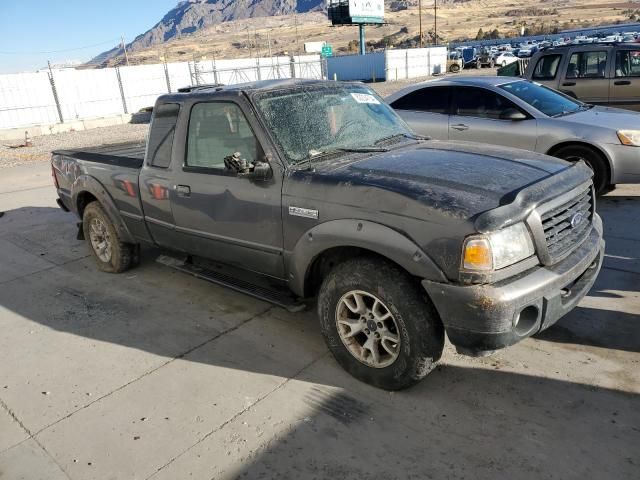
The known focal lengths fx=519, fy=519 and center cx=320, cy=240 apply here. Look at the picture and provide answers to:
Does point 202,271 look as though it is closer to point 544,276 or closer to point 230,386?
point 230,386

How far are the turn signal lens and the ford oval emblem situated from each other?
0.87 m

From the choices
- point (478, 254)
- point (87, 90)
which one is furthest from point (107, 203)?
point (87, 90)

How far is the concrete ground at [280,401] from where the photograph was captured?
2.72 m

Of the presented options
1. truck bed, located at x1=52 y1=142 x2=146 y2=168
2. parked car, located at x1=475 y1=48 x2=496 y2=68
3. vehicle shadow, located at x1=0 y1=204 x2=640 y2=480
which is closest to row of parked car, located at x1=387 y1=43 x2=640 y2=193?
vehicle shadow, located at x1=0 y1=204 x2=640 y2=480

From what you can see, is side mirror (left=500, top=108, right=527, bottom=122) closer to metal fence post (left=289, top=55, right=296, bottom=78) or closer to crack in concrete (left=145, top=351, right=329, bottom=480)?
crack in concrete (left=145, top=351, right=329, bottom=480)

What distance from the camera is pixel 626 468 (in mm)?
2541

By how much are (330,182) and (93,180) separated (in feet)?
10.4

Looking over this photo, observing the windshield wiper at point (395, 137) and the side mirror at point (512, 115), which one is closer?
the windshield wiper at point (395, 137)

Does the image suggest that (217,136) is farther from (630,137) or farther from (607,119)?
(607,119)

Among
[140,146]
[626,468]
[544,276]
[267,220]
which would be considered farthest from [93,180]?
[626,468]

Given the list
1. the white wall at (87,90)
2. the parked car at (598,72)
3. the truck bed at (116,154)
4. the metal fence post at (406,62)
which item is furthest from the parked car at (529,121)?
the metal fence post at (406,62)

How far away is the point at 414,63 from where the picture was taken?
4728 cm

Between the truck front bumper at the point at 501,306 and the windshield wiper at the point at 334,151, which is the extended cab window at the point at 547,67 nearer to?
the windshield wiper at the point at 334,151

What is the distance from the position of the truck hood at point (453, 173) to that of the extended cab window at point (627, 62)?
7262mm
